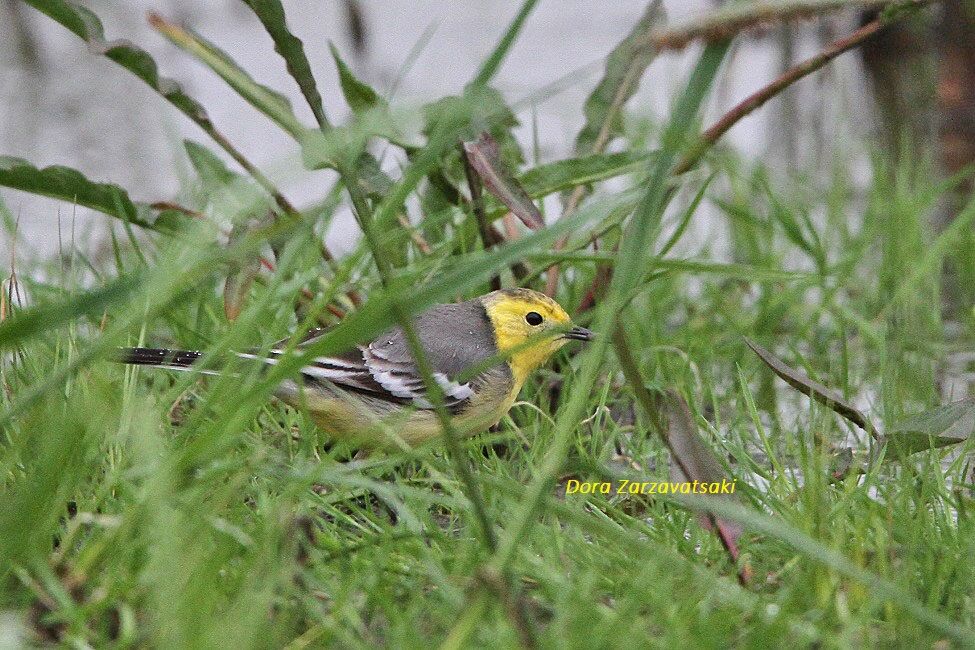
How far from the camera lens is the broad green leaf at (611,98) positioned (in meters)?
5.43

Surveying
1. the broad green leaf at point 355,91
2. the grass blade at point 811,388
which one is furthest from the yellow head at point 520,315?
the grass blade at point 811,388

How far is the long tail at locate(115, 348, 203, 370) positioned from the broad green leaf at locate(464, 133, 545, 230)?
1.02 meters

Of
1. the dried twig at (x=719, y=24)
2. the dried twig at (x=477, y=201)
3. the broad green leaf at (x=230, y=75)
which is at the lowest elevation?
the dried twig at (x=477, y=201)

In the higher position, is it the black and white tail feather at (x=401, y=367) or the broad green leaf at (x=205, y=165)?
the broad green leaf at (x=205, y=165)

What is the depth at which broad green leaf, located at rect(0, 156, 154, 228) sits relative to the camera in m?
4.32

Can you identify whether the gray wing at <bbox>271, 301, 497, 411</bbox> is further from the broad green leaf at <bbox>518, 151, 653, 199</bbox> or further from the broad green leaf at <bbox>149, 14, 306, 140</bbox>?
the broad green leaf at <bbox>149, 14, 306, 140</bbox>

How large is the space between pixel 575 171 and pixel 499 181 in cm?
59

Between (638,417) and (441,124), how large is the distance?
73.0 inches

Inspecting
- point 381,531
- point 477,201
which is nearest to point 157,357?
point 381,531

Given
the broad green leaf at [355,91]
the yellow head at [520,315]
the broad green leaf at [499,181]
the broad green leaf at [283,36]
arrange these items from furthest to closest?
the yellow head at [520,315]
the broad green leaf at [355,91]
the broad green leaf at [499,181]
the broad green leaf at [283,36]

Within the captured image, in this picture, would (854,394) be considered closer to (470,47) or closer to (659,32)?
(659,32)

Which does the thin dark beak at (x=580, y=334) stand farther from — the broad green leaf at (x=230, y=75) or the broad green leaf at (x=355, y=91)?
the broad green leaf at (x=230, y=75)

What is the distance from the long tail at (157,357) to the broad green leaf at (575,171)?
130cm

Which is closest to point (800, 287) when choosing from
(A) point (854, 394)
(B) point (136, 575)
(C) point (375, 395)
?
(A) point (854, 394)
